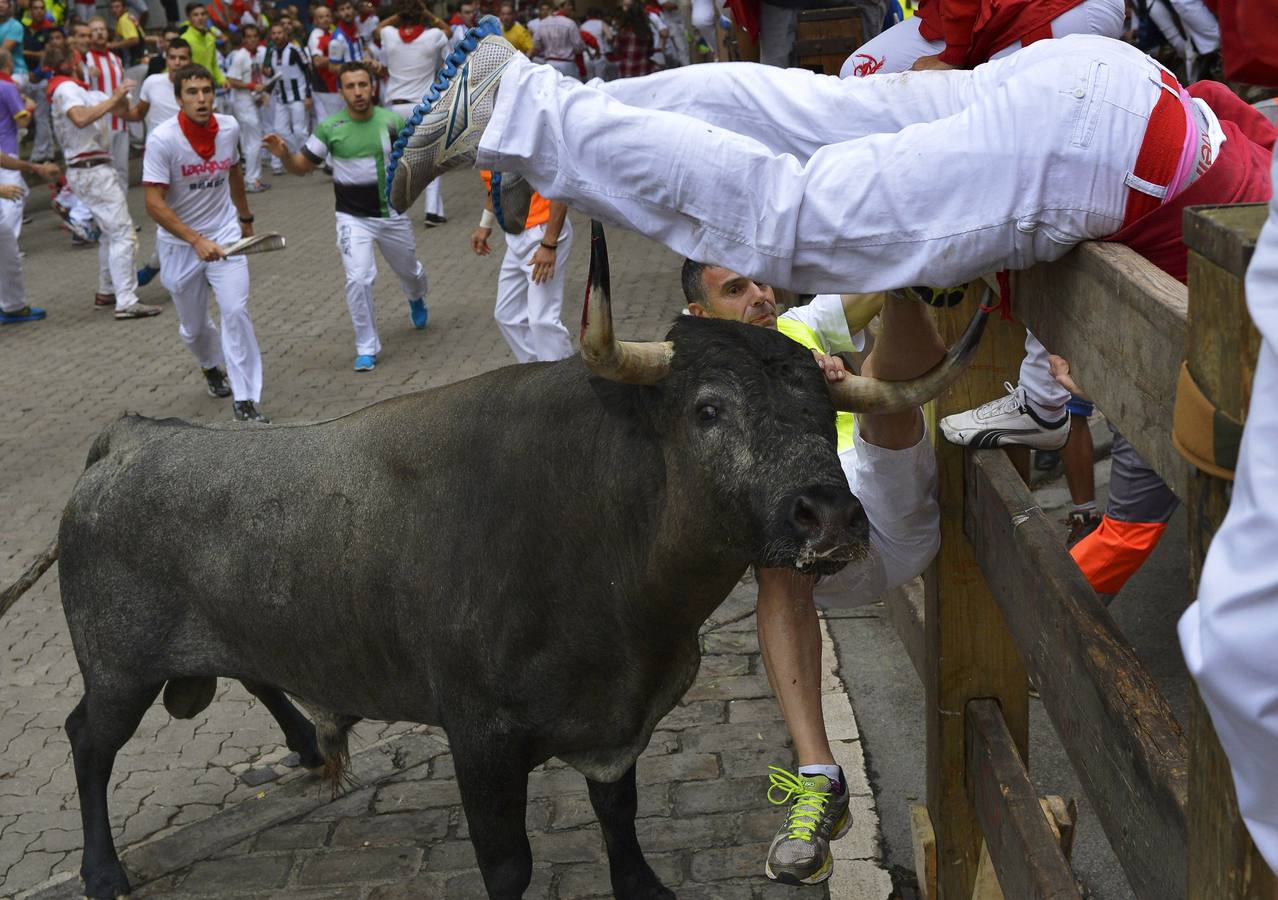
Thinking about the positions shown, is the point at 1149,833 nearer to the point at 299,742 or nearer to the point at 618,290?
the point at 299,742

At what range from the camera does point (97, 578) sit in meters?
4.69

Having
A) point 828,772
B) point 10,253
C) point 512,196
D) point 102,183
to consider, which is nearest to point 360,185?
point 102,183

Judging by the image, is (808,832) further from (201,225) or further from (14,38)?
(14,38)

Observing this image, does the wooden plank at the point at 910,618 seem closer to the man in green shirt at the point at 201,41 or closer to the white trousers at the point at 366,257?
the white trousers at the point at 366,257

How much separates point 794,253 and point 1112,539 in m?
2.99

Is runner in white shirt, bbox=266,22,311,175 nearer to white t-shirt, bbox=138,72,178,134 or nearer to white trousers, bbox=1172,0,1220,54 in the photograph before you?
white t-shirt, bbox=138,72,178,134

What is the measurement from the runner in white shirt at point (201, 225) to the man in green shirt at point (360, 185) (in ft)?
2.88

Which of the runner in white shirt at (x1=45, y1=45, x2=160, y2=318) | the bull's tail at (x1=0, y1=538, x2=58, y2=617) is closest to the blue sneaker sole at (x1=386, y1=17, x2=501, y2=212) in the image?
the bull's tail at (x1=0, y1=538, x2=58, y2=617)

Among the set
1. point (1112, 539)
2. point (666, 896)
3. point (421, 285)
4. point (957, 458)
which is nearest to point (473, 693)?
point (666, 896)

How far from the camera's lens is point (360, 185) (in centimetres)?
1177

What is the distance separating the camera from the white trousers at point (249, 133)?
22203mm

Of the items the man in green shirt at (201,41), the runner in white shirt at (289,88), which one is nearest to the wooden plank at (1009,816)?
the man in green shirt at (201,41)

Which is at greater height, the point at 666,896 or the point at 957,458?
the point at 957,458

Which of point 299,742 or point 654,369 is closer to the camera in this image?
point 654,369
